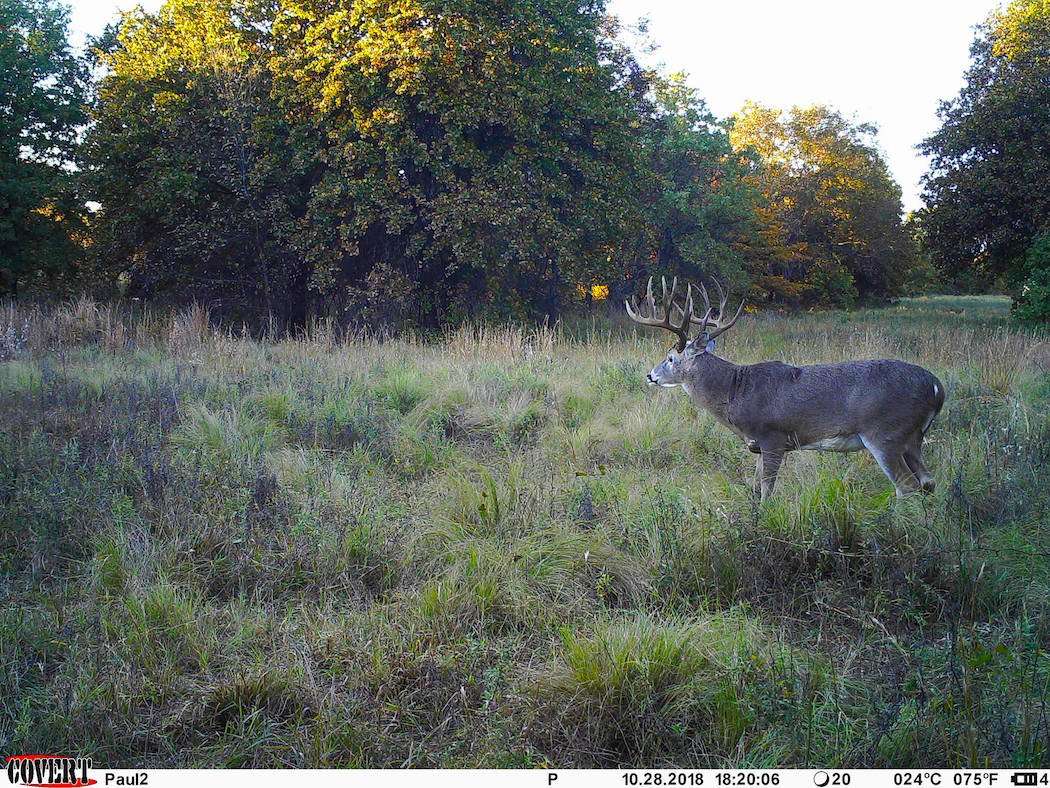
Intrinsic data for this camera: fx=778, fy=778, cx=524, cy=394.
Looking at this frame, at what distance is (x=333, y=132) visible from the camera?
15586mm

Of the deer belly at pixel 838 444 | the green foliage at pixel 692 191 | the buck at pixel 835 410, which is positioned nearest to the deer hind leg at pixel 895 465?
the buck at pixel 835 410

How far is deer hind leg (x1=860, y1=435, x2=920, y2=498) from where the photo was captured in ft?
16.3

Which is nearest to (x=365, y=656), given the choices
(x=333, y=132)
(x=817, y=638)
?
(x=817, y=638)

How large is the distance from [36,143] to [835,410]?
918 inches

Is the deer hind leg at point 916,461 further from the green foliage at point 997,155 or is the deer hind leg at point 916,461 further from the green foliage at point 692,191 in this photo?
the green foliage at point 692,191

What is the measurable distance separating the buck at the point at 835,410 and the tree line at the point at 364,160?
10286mm

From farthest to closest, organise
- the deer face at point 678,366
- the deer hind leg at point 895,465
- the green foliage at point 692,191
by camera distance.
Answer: the green foliage at point 692,191
the deer face at point 678,366
the deer hind leg at point 895,465

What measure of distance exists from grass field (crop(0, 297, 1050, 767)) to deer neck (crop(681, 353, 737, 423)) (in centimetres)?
50

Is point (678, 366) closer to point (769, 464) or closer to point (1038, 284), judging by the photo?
point (769, 464)

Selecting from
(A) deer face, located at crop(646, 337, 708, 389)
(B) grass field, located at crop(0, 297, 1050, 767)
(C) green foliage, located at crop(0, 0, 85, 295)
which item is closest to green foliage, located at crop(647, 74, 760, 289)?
(C) green foliage, located at crop(0, 0, 85, 295)

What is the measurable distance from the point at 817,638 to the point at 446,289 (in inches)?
607

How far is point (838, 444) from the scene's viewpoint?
526cm

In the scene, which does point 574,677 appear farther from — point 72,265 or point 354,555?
point 72,265

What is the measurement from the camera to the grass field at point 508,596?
2.79 m
